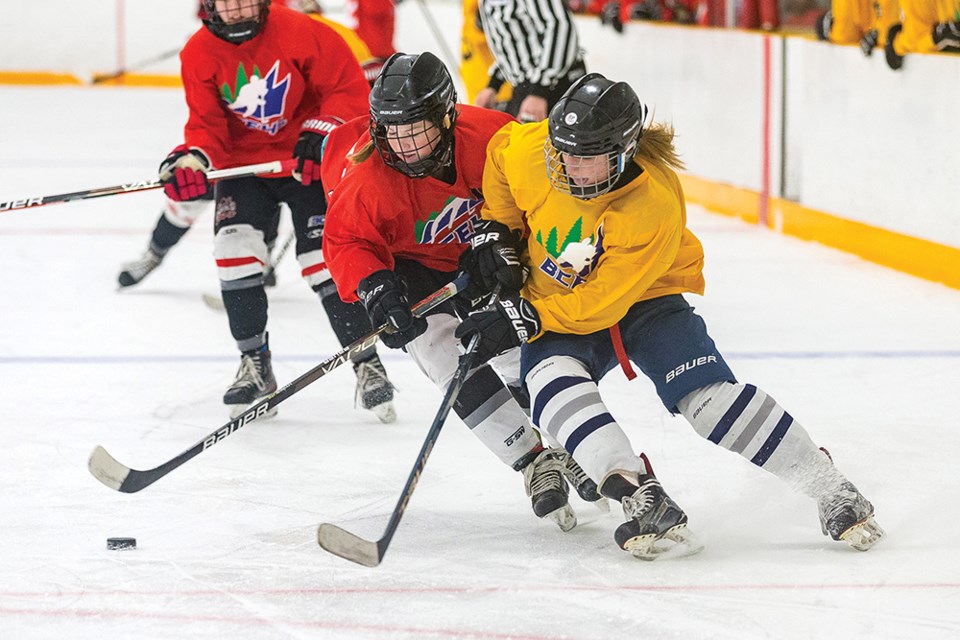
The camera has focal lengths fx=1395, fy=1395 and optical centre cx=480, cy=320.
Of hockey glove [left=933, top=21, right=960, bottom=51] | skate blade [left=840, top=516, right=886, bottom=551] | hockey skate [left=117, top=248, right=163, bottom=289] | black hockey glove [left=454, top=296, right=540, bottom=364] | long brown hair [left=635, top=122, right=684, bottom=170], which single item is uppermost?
long brown hair [left=635, top=122, right=684, bottom=170]

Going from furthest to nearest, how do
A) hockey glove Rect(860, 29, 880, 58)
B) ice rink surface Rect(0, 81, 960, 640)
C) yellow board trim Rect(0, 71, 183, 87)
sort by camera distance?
yellow board trim Rect(0, 71, 183, 87) < hockey glove Rect(860, 29, 880, 58) < ice rink surface Rect(0, 81, 960, 640)

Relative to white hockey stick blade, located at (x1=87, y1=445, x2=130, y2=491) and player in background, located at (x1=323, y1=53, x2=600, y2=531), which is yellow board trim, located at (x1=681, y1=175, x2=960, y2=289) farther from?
white hockey stick blade, located at (x1=87, y1=445, x2=130, y2=491)

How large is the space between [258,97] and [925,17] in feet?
7.53

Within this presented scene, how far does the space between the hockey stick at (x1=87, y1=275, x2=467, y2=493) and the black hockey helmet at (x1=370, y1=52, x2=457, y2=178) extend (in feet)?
0.75

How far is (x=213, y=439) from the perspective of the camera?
2.42 meters

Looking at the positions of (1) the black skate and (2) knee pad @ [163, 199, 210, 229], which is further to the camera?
(2) knee pad @ [163, 199, 210, 229]

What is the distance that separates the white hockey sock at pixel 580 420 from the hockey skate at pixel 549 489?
Result: 0.10m

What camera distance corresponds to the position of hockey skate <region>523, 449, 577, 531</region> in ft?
7.73

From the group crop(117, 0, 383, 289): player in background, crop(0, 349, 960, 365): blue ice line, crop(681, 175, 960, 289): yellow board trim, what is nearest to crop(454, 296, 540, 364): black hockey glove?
crop(0, 349, 960, 365): blue ice line

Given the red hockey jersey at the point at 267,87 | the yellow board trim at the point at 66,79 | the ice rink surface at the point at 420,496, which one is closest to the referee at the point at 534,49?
the ice rink surface at the point at 420,496

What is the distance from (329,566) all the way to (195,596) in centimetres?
22

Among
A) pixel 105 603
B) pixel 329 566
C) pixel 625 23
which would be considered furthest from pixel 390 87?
pixel 625 23

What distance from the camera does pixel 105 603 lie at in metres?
2.07

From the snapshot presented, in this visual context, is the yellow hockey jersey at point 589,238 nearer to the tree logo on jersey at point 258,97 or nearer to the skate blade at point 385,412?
the skate blade at point 385,412
